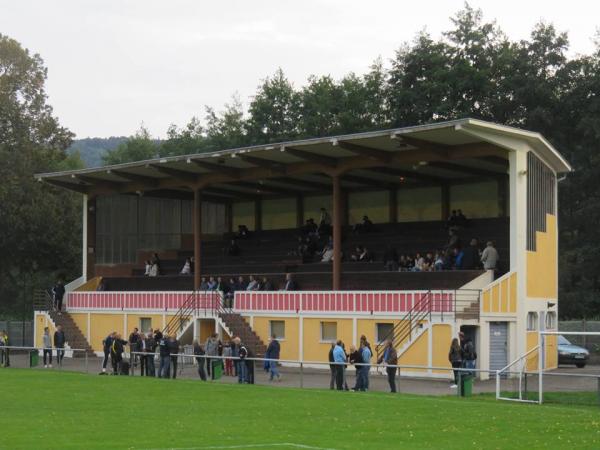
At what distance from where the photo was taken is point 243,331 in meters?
44.5

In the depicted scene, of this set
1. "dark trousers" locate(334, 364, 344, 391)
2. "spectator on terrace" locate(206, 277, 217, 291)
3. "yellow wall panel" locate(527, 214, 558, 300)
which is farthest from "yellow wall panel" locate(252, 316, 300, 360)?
"dark trousers" locate(334, 364, 344, 391)

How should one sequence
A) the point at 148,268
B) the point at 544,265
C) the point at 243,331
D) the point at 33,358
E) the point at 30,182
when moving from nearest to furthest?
1. the point at 544,265
2. the point at 33,358
3. the point at 243,331
4. the point at 148,268
5. the point at 30,182

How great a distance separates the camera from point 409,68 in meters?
67.3

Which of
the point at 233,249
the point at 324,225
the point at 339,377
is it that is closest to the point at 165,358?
the point at 339,377

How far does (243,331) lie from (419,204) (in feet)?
37.9

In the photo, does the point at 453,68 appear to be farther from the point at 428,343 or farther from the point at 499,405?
the point at 499,405

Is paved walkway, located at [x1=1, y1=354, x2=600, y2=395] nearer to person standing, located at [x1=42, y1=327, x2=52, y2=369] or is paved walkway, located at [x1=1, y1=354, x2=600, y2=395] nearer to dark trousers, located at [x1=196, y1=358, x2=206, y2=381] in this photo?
person standing, located at [x1=42, y1=327, x2=52, y2=369]

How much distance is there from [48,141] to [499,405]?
167ft

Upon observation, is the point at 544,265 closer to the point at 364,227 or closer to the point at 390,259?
the point at 390,259

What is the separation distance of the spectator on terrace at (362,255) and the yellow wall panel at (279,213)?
1059 centimetres

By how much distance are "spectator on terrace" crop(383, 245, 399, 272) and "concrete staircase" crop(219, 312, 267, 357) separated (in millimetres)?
5667

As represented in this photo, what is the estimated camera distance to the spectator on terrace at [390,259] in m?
43.5

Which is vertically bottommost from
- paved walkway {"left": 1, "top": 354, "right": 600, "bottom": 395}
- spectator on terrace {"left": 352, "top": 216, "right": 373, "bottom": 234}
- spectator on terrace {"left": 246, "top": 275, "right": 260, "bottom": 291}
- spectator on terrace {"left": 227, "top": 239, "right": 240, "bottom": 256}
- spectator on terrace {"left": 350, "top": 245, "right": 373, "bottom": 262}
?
paved walkway {"left": 1, "top": 354, "right": 600, "bottom": 395}

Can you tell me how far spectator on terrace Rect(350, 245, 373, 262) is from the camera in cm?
4612
